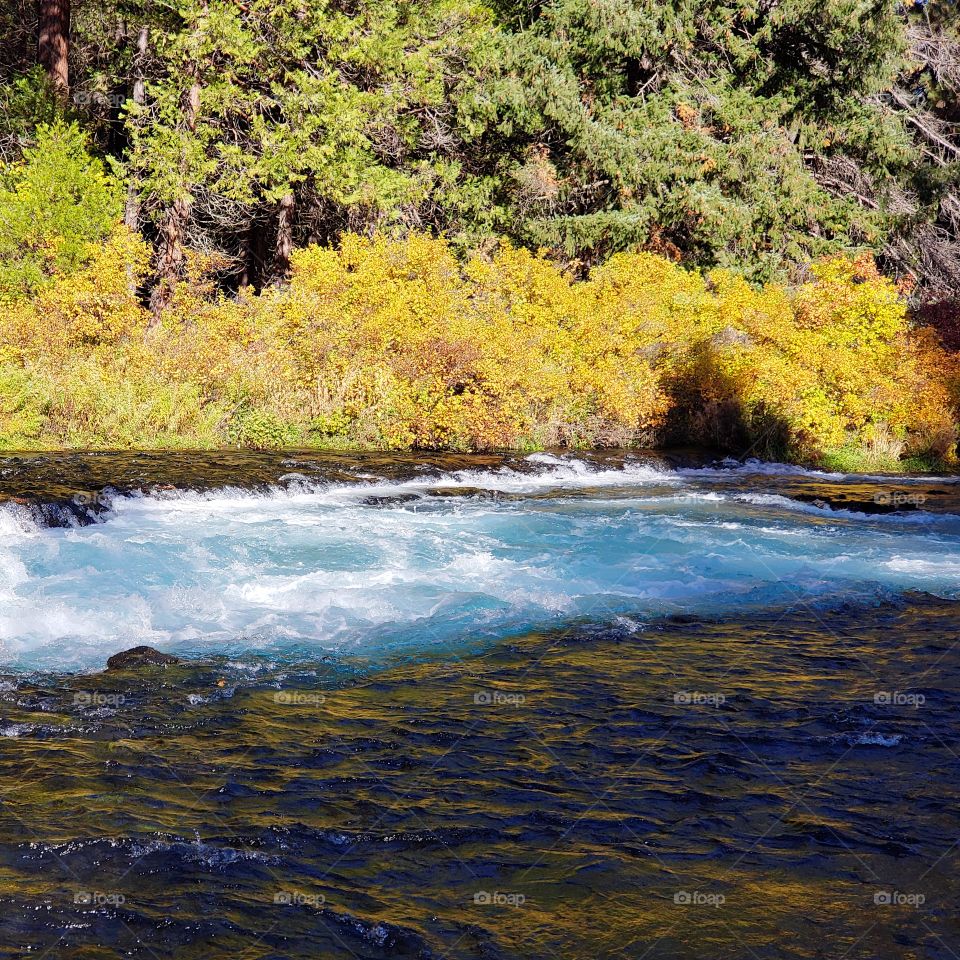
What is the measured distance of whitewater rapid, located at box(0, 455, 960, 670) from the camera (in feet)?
23.5

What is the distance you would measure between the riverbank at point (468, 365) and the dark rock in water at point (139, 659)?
367 inches

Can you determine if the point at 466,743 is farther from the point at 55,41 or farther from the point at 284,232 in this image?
the point at 55,41

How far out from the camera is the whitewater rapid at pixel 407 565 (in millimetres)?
7172

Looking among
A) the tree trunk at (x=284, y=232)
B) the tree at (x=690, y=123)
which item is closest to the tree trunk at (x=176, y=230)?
the tree trunk at (x=284, y=232)

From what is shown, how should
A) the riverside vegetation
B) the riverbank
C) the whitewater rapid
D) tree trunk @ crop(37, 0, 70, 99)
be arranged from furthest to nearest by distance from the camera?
tree trunk @ crop(37, 0, 70, 99) < the riverside vegetation < the riverbank < the whitewater rapid

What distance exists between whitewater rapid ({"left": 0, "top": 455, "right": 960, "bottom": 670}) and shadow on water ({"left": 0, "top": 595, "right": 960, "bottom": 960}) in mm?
907

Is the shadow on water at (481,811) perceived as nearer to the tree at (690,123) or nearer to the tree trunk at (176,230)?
the tree trunk at (176,230)

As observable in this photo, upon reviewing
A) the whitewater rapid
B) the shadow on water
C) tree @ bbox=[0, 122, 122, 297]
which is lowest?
the shadow on water

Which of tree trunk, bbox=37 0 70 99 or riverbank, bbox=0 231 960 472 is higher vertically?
tree trunk, bbox=37 0 70 99

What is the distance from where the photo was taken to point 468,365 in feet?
57.2

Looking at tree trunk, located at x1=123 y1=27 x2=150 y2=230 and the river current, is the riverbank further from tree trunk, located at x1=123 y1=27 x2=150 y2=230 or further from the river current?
the river current

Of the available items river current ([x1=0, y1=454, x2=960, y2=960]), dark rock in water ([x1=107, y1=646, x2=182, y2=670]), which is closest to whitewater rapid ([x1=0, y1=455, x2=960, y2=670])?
river current ([x1=0, y1=454, x2=960, y2=960])

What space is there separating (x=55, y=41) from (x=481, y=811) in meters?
24.5

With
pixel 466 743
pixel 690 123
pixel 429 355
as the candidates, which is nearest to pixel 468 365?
pixel 429 355
